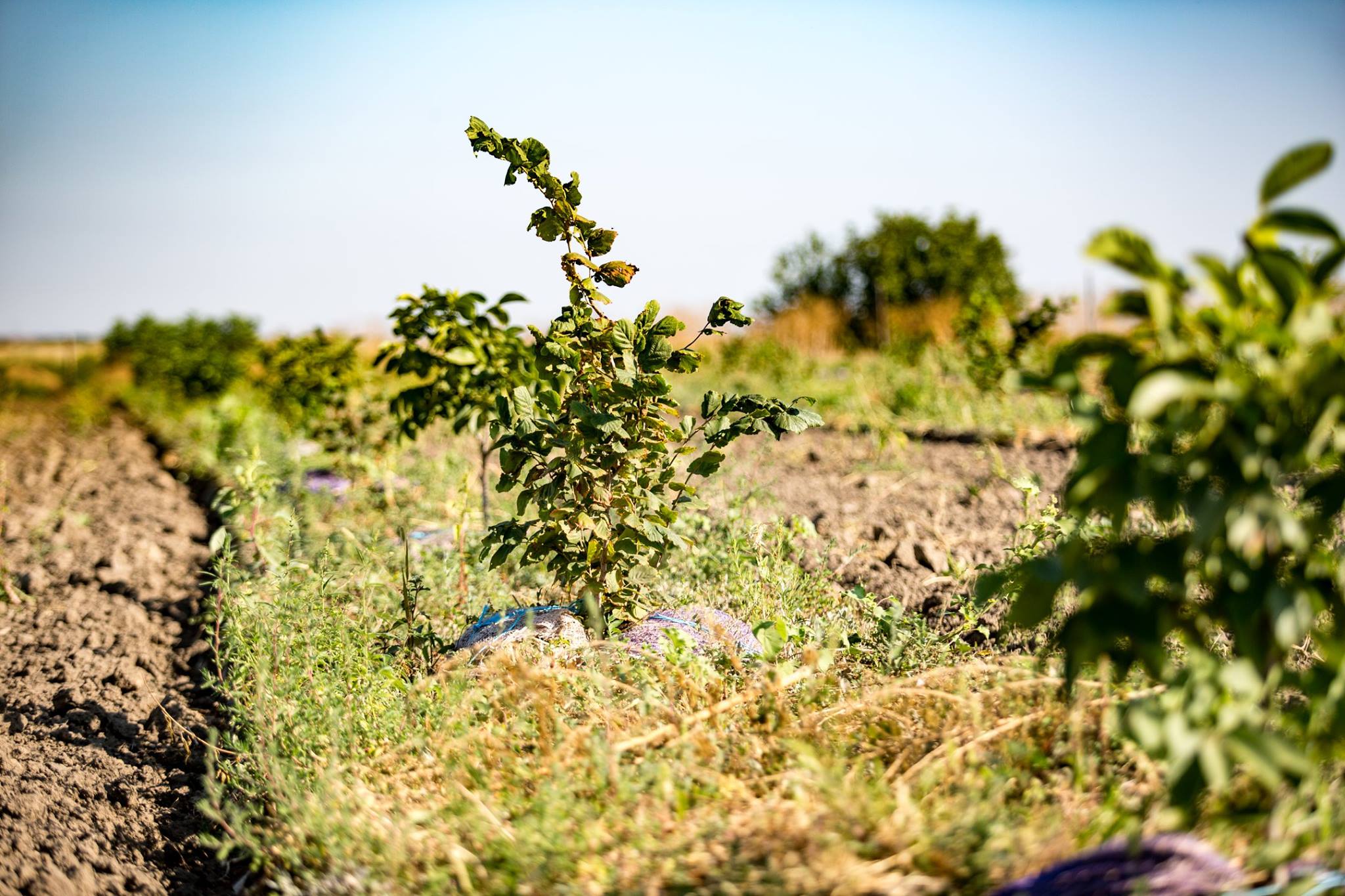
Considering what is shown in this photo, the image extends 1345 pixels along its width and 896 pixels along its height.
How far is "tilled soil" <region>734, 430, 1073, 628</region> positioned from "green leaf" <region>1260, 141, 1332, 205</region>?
5.48 ft

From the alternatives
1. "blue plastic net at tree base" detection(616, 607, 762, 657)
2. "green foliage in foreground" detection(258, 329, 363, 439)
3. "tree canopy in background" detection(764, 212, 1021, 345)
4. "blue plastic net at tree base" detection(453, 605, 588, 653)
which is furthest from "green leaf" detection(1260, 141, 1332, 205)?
"tree canopy in background" detection(764, 212, 1021, 345)

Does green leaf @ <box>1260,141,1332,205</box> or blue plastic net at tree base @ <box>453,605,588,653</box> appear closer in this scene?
green leaf @ <box>1260,141,1332,205</box>

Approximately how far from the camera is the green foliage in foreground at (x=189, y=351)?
474 inches

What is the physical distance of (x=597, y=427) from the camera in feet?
8.99

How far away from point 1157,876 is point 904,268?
18.7 m

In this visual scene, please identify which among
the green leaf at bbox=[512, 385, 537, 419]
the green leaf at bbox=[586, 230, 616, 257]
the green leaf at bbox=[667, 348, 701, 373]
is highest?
the green leaf at bbox=[586, 230, 616, 257]

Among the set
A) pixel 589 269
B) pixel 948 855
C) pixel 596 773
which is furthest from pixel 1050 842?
pixel 589 269

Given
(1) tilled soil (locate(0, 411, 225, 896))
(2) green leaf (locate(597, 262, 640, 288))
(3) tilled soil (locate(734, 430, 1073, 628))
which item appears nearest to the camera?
(1) tilled soil (locate(0, 411, 225, 896))

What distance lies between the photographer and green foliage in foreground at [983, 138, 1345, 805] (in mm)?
1513

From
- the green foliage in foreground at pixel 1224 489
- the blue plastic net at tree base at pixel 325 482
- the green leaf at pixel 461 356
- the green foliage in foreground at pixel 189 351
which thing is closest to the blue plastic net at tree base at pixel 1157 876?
the green foliage in foreground at pixel 1224 489

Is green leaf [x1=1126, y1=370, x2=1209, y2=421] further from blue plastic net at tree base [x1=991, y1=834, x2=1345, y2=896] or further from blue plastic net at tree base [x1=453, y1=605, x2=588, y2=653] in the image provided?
blue plastic net at tree base [x1=453, y1=605, x2=588, y2=653]

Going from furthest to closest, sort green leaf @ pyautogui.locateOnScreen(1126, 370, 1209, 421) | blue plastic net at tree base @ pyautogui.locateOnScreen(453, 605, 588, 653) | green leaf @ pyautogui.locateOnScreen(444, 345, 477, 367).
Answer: green leaf @ pyautogui.locateOnScreen(444, 345, 477, 367)
blue plastic net at tree base @ pyautogui.locateOnScreen(453, 605, 588, 653)
green leaf @ pyautogui.locateOnScreen(1126, 370, 1209, 421)

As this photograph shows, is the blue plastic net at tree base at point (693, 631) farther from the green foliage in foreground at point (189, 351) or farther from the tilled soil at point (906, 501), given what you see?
the green foliage in foreground at point (189, 351)

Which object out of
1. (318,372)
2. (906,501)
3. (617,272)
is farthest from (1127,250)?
(318,372)
